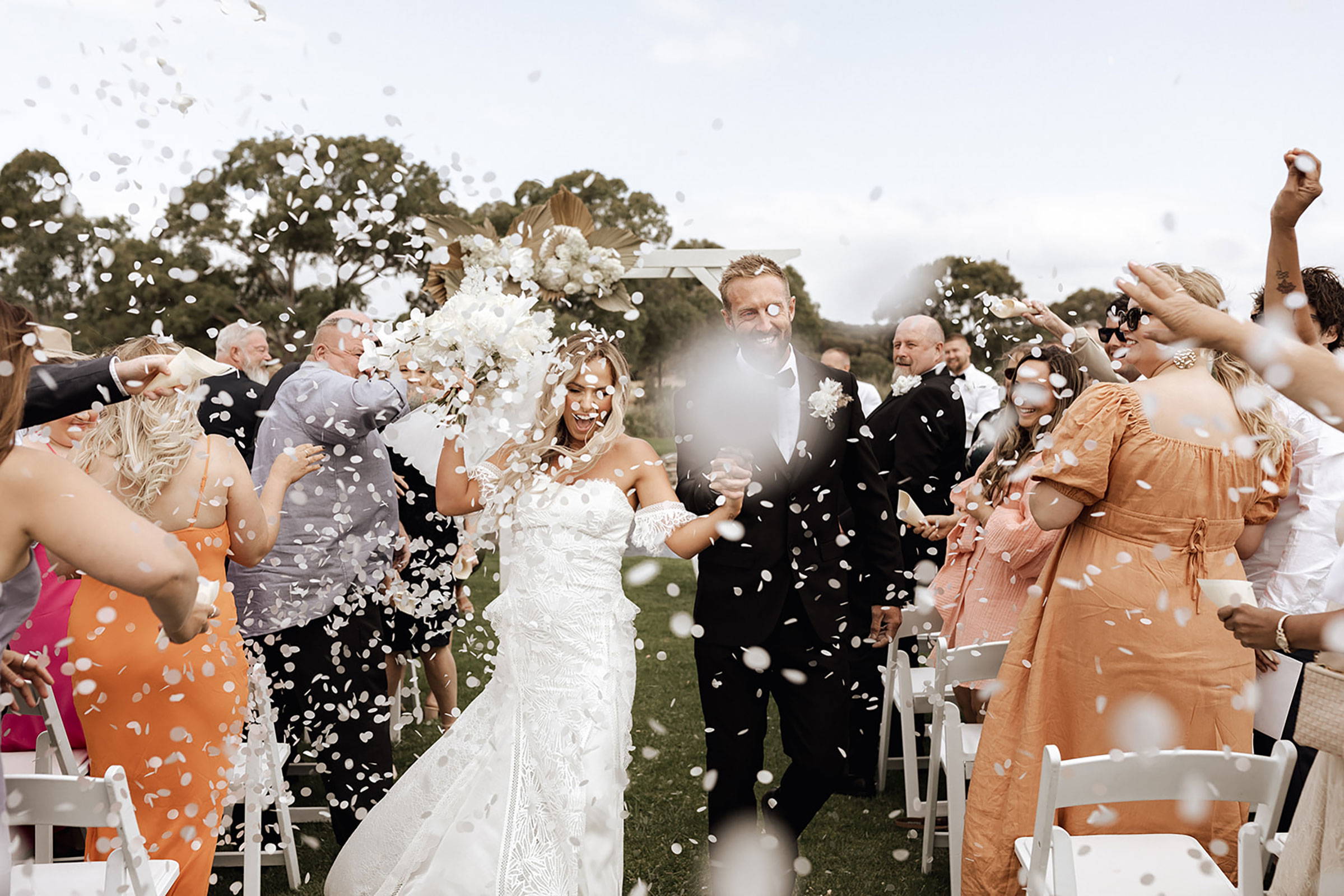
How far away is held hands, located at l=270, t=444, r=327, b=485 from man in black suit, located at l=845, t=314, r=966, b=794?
2840 mm

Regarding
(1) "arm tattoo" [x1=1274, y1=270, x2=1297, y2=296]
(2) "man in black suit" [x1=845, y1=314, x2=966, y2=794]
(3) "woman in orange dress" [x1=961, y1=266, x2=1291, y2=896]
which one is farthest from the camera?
(2) "man in black suit" [x1=845, y1=314, x2=966, y2=794]

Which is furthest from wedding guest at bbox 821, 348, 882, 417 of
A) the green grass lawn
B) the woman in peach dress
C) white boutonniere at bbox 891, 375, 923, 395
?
the woman in peach dress

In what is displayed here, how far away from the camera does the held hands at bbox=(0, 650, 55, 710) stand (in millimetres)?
2908

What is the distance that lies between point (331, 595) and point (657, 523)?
4.95 feet

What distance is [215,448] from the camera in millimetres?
3139

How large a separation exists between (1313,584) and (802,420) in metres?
1.75

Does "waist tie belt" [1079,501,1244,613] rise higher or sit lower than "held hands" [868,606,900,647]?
higher

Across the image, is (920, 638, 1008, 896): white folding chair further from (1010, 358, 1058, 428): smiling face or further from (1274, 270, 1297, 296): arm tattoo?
(1274, 270, 1297, 296): arm tattoo

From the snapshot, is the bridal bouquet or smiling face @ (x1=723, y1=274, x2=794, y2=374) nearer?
the bridal bouquet

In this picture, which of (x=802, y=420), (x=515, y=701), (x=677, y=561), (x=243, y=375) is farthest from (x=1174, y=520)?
(x=677, y=561)

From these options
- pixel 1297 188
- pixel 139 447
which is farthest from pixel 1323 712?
pixel 139 447

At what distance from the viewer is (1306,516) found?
10.2 feet

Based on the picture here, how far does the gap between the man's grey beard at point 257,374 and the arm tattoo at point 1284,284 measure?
4983mm

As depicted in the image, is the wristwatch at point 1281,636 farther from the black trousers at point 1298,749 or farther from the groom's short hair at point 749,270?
the groom's short hair at point 749,270
